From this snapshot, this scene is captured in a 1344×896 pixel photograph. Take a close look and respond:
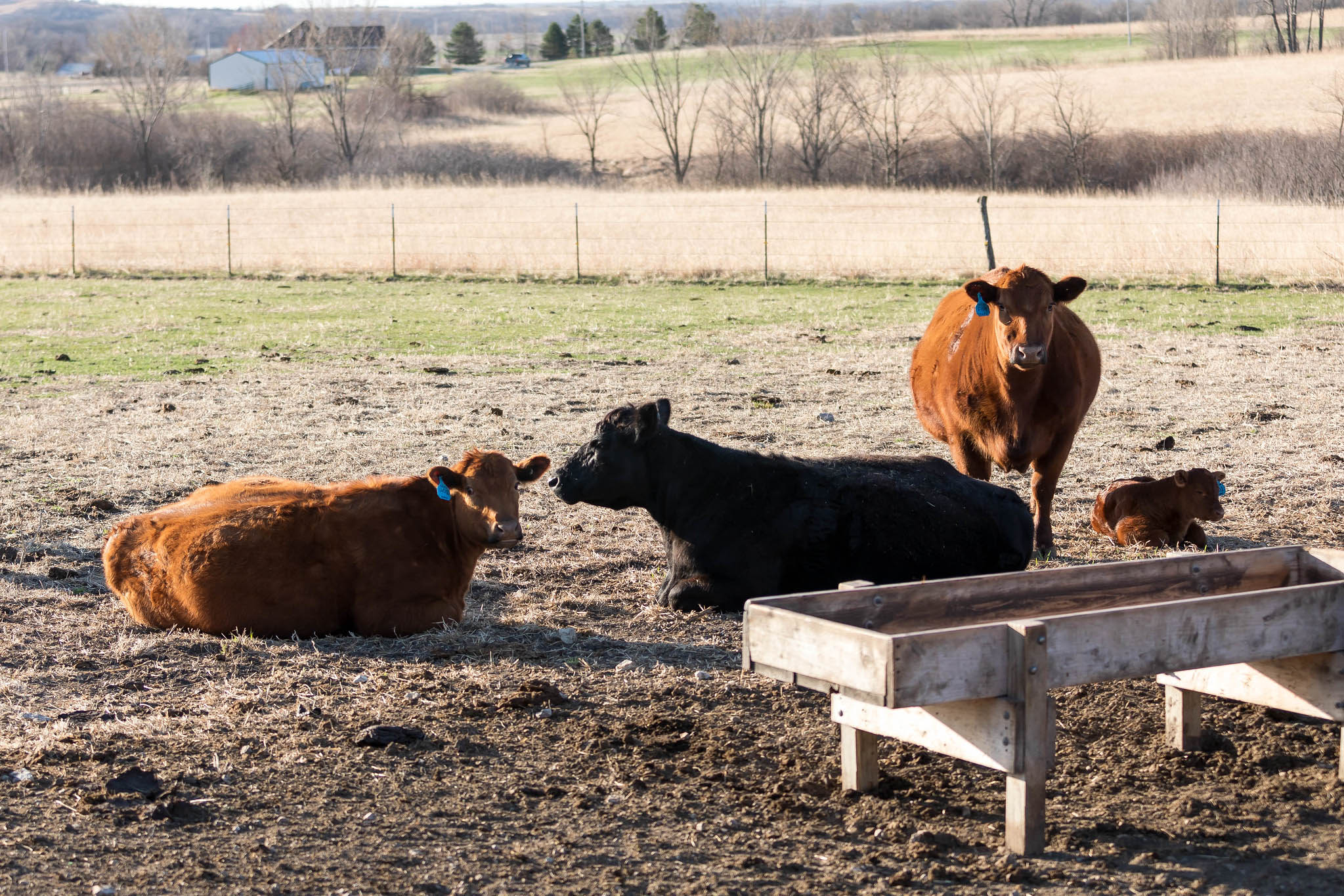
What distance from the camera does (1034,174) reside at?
53.4 m

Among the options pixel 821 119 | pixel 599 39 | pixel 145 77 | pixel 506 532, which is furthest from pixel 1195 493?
pixel 599 39

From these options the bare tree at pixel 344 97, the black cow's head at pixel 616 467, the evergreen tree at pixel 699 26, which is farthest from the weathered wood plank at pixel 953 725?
the evergreen tree at pixel 699 26

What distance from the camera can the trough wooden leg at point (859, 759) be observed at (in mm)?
4848

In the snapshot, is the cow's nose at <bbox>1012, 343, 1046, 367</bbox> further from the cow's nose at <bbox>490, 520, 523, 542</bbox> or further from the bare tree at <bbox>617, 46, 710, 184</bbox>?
the bare tree at <bbox>617, 46, 710, 184</bbox>

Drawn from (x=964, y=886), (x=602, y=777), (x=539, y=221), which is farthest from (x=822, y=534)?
(x=539, y=221)

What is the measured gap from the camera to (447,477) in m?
6.76

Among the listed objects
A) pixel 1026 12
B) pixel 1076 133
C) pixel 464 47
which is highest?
pixel 1026 12

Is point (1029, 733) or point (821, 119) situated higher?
point (821, 119)

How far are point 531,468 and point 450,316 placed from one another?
13.6m

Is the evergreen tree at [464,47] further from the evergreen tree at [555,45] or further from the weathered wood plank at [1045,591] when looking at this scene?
the weathered wood plank at [1045,591]

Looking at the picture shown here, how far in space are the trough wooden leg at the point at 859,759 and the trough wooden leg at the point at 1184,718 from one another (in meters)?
1.30

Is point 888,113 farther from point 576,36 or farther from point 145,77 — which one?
point 576,36

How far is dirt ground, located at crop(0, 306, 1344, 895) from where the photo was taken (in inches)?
166

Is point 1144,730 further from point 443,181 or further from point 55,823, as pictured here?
point 443,181
